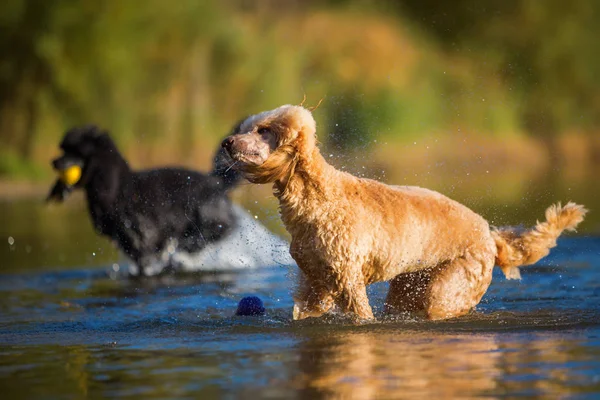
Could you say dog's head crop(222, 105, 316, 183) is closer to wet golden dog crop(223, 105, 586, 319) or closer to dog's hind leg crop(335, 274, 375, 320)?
wet golden dog crop(223, 105, 586, 319)

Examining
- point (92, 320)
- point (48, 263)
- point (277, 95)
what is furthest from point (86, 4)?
point (92, 320)

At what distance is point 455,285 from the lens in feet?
26.1

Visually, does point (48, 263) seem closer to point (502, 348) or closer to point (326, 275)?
point (326, 275)

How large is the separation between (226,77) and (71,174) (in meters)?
12.7

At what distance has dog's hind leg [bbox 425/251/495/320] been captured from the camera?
7.94 metres

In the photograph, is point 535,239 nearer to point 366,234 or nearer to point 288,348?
point 366,234

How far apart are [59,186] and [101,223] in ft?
2.09

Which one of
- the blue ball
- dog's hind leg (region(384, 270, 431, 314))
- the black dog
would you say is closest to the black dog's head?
the black dog

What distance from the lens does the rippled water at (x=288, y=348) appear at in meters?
5.83

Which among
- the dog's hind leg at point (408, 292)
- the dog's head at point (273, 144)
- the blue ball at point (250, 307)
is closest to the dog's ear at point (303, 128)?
the dog's head at point (273, 144)

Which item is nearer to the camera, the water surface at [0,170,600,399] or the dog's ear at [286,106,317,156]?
the water surface at [0,170,600,399]

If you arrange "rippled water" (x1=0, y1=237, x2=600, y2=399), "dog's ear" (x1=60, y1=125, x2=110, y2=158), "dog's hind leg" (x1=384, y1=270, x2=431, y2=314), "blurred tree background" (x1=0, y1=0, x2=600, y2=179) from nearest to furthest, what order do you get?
"rippled water" (x1=0, y1=237, x2=600, y2=399)
"dog's hind leg" (x1=384, y1=270, x2=431, y2=314)
"dog's ear" (x1=60, y1=125, x2=110, y2=158)
"blurred tree background" (x1=0, y1=0, x2=600, y2=179)

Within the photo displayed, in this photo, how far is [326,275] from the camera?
24.5 feet

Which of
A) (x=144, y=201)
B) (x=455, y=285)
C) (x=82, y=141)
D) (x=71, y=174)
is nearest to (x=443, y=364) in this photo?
(x=455, y=285)
